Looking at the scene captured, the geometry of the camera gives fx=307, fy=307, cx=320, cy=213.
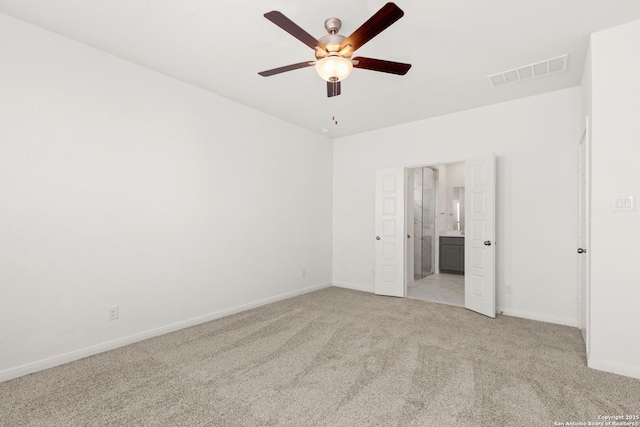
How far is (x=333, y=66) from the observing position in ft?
7.27

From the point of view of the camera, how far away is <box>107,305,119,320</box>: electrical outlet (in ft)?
9.71

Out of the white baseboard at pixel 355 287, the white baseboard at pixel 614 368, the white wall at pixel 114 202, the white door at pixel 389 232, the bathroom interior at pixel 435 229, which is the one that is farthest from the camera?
the bathroom interior at pixel 435 229

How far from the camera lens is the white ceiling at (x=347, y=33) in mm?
2297

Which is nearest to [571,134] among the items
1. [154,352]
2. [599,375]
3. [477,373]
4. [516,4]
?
[516,4]

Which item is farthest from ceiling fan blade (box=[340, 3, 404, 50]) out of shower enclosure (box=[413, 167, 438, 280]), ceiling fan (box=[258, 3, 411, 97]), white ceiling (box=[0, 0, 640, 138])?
→ shower enclosure (box=[413, 167, 438, 280])

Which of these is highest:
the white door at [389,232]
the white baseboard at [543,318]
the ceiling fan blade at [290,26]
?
the ceiling fan blade at [290,26]

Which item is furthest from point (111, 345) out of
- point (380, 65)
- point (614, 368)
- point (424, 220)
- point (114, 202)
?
point (424, 220)

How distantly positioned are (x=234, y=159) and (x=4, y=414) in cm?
310

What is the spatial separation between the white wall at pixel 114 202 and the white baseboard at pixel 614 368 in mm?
3636

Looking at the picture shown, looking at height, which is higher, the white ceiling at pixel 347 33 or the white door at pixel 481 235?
the white ceiling at pixel 347 33

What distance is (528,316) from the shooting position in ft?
12.7

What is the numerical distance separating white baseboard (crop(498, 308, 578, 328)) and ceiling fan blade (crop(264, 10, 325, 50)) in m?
3.94

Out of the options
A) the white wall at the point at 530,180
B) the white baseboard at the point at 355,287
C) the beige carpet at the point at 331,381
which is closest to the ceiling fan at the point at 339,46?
the beige carpet at the point at 331,381

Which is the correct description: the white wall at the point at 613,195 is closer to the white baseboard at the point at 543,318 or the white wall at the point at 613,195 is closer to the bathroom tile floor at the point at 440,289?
the white baseboard at the point at 543,318
